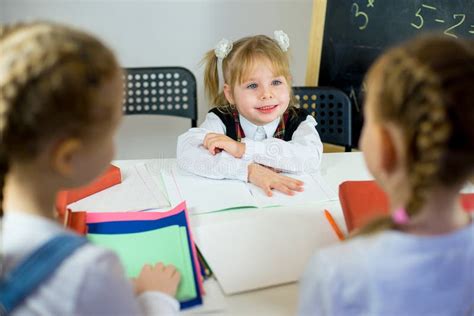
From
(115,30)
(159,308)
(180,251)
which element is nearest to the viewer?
(159,308)

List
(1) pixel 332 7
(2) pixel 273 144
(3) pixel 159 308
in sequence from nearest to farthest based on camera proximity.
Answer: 1. (3) pixel 159 308
2. (2) pixel 273 144
3. (1) pixel 332 7

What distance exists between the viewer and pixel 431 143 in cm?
62

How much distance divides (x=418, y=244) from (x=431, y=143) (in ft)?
0.46

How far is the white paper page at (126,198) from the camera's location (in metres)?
1.20

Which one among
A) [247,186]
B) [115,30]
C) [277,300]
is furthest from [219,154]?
[115,30]

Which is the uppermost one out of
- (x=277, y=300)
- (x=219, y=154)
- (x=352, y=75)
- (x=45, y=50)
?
(x=45, y=50)

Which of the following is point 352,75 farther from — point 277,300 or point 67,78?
point 67,78

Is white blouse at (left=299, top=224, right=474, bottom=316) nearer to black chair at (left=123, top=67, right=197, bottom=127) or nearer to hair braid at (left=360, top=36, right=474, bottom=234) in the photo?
hair braid at (left=360, top=36, right=474, bottom=234)

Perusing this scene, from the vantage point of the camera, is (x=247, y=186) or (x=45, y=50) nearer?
(x=45, y=50)

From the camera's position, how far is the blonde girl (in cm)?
138

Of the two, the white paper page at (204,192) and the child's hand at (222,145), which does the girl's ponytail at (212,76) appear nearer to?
the child's hand at (222,145)

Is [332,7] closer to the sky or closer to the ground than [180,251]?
closer to the sky

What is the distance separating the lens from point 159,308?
83 centimetres

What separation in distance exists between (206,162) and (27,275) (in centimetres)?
77
